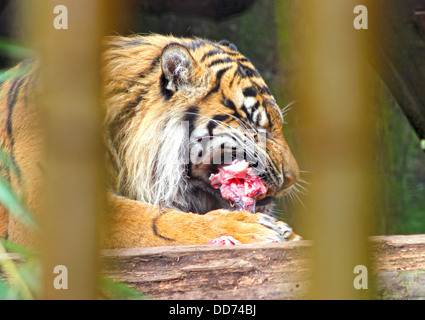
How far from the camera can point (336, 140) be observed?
3.45 feet

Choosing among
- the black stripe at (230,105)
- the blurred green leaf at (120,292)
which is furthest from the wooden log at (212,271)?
the black stripe at (230,105)

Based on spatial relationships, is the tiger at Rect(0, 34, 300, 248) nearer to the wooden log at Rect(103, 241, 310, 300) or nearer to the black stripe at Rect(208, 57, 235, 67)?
the black stripe at Rect(208, 57, 235, 67)

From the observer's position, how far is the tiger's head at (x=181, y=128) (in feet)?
8.36

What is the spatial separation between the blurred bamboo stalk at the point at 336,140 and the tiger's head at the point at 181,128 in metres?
1.47

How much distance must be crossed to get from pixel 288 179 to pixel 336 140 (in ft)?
5.26

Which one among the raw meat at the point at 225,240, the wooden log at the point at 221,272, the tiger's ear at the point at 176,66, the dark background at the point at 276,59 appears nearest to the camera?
the wooden log at the point at 221,272

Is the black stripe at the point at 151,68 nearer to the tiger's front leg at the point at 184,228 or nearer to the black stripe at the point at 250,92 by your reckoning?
the black stripe at the point at 250,92

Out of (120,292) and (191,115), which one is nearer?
(120,292)

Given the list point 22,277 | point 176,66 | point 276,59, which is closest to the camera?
point 22,277

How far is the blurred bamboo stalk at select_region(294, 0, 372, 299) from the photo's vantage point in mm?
1040

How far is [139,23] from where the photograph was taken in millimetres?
3861

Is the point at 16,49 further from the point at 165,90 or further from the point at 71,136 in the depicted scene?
the point at 71,136

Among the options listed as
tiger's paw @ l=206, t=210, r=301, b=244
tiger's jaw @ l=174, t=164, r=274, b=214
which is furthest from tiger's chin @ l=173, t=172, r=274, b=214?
tiger's paw @ l=206, t=210, r=301, b=244

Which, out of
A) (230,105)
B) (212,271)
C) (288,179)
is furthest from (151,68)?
(212,271)
